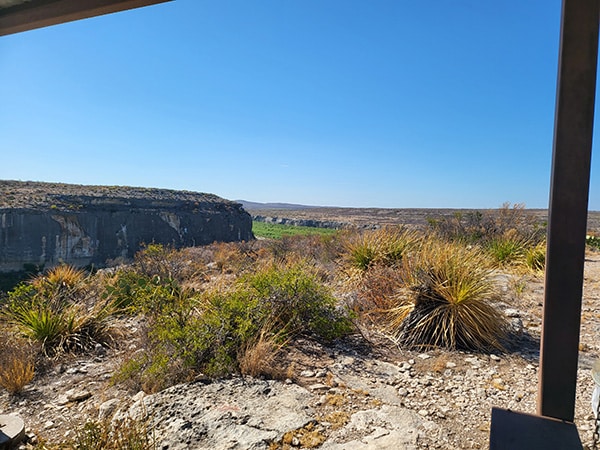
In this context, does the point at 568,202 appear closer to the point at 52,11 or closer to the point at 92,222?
the point at 52,11

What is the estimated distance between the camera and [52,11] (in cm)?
204

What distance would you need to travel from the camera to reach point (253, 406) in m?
2.59

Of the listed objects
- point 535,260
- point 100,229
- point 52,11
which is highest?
point 52,11

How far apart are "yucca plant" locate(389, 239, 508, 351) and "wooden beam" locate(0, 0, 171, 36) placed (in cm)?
383

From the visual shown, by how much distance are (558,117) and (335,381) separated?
2.50 meters

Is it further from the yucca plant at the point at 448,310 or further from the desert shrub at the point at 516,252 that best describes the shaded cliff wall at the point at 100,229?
the yucca plant at the point at 448,310

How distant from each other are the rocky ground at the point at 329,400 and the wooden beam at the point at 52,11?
255 cm

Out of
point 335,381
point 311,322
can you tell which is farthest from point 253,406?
point 311,322

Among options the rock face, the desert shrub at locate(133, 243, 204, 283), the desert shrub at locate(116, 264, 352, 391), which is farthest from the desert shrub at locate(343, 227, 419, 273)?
the rock face

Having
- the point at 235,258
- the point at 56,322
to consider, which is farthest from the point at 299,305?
the point at 235,258

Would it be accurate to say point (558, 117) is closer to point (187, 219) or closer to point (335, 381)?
Result: point (335, 381)

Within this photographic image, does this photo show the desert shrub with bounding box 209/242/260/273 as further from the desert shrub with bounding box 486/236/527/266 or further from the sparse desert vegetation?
the desert shrub with bounding box 486/236/527/266

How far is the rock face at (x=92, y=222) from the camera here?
3434cm

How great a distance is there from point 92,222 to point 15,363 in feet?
135
